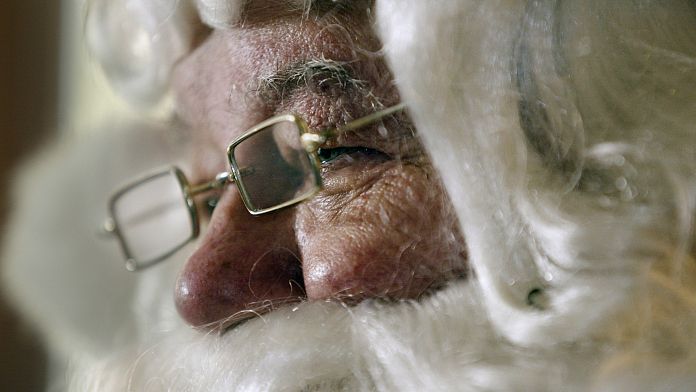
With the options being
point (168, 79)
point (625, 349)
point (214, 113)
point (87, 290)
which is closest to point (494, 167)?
point (625, 349)

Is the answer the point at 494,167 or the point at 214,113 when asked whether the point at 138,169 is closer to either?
the point at 214,113

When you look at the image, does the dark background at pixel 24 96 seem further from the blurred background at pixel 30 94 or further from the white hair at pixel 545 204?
the white hair at pixel 545 204

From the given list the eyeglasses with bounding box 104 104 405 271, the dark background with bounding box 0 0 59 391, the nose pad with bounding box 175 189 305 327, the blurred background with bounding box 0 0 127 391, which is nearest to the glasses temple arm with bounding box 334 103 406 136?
the eyeglasses with bounding box 104 104 405 271

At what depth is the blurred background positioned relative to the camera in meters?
1.46

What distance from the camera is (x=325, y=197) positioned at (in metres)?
0.61

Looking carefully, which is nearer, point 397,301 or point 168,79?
point 397,301

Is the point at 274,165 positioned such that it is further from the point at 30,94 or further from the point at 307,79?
the point at 30,94

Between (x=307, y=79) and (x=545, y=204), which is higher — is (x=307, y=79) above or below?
above

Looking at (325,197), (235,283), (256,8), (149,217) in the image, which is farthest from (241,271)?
(149,217)

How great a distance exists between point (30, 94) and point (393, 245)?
4.57 feet

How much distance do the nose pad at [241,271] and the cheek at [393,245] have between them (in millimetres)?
49

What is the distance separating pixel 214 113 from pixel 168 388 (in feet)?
0.97

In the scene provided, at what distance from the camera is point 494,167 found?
500mm

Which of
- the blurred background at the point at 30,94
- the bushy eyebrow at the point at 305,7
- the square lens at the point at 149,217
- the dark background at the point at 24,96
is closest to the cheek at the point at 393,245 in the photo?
the bushy eyebrow at the point at 305,7
